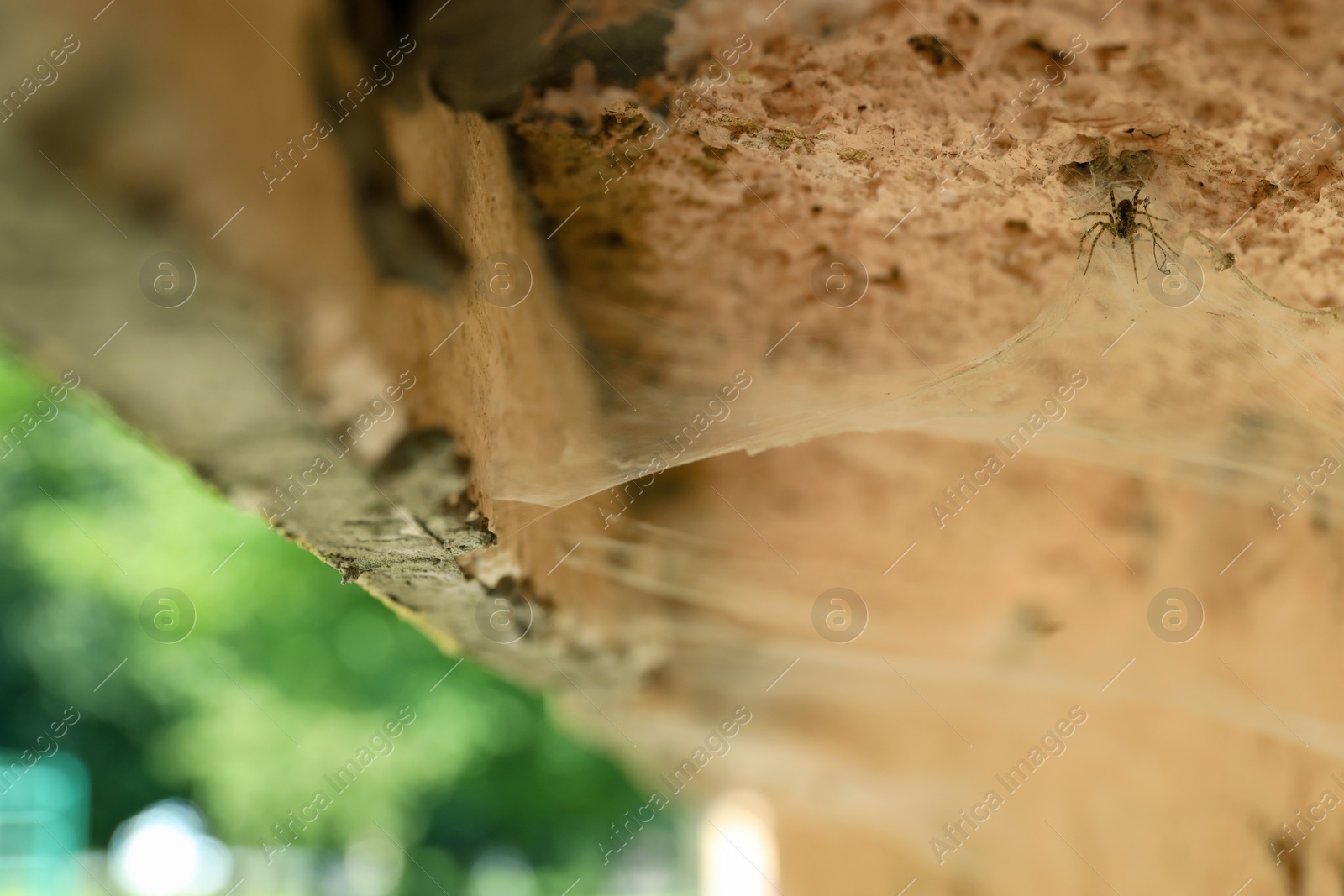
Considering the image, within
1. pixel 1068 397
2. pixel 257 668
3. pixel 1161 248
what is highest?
pixel 1161 248

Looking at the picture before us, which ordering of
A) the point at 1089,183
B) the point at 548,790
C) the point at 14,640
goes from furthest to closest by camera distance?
the point at 14,640 → the point at 548,790 → the point at 1089,183

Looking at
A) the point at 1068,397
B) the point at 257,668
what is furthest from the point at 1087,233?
the point at 257,668

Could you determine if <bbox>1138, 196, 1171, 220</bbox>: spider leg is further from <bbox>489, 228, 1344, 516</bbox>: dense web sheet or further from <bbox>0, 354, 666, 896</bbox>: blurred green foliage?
<bbox>0, 354, 666, 896</bbox>: blurred green foliage

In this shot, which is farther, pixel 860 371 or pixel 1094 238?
pixel 860 371

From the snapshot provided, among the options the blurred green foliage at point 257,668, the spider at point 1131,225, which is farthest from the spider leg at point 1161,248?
the blurred green foliage at point 257,668

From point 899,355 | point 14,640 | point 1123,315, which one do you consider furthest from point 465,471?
point 14,640

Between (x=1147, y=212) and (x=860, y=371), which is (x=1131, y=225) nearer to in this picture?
(x=1147, y=212)

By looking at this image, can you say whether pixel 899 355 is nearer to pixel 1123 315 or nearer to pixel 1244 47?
pixel 1123 315
